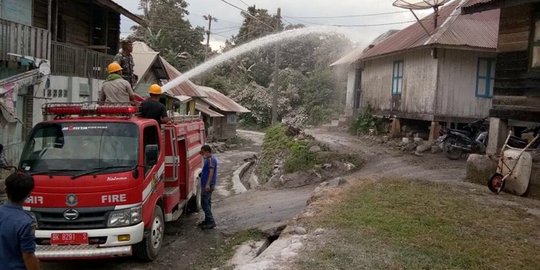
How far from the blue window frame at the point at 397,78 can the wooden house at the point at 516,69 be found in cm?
808

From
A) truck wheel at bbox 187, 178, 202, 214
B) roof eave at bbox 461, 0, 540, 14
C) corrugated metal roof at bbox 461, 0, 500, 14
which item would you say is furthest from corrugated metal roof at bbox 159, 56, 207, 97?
roof eave at bbox 461, 0, 540, 14

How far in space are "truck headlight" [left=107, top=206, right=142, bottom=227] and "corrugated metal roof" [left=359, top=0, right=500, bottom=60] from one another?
12990mm

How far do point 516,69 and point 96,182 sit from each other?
31.8ft

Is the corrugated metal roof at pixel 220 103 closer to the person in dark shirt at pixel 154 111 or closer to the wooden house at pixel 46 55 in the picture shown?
the wooden house at pixel 46 55

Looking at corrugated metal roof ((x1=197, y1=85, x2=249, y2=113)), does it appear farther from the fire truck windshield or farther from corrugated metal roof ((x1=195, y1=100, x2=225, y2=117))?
the fire truck windshield

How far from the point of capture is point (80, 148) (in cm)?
675

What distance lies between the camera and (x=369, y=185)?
10469 mm

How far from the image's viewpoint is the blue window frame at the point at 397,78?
66.6ft

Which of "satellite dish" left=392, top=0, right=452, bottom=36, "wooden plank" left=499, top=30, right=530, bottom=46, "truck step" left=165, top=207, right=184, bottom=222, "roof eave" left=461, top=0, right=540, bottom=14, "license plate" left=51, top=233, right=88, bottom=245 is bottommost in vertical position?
"truck step" left=165, top=207, right=184, bottom=222

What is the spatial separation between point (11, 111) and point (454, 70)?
14180 mm

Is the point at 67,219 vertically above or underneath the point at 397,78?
underneath

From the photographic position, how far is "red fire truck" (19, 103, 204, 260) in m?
6.23

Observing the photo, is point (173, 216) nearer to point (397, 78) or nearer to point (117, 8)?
point (117, 8)

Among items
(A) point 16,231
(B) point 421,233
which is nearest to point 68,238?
(A) point 16,231
